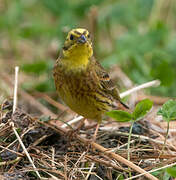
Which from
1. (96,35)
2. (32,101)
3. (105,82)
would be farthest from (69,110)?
(96,35)

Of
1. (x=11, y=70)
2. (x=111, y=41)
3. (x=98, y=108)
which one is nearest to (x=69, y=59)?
(x=98, y=108)

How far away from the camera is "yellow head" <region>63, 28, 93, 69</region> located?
3785mm

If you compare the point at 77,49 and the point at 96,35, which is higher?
the point at 77,49

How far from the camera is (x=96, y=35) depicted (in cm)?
669

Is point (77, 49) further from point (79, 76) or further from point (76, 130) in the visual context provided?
point (76, 130)

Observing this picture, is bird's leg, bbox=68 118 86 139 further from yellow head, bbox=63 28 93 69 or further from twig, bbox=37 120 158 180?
yellow head, bbox=63 28 93 69

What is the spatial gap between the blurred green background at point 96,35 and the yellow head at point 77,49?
1527mm

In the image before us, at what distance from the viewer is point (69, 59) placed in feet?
12.9

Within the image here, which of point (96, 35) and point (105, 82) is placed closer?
point (105, 82)

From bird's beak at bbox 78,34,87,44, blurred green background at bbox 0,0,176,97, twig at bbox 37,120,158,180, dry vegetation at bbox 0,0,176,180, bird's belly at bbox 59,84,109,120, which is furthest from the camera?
blurred green background at bbox 0,0,176,97

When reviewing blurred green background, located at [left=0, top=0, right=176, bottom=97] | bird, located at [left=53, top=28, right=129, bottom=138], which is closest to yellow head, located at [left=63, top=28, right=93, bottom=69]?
bird, located at [left=53, top=28, right=129, bottom=138]

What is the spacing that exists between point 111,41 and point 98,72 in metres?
3.08

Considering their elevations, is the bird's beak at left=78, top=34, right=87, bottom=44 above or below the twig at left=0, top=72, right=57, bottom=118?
above

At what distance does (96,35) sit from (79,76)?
2.86m
